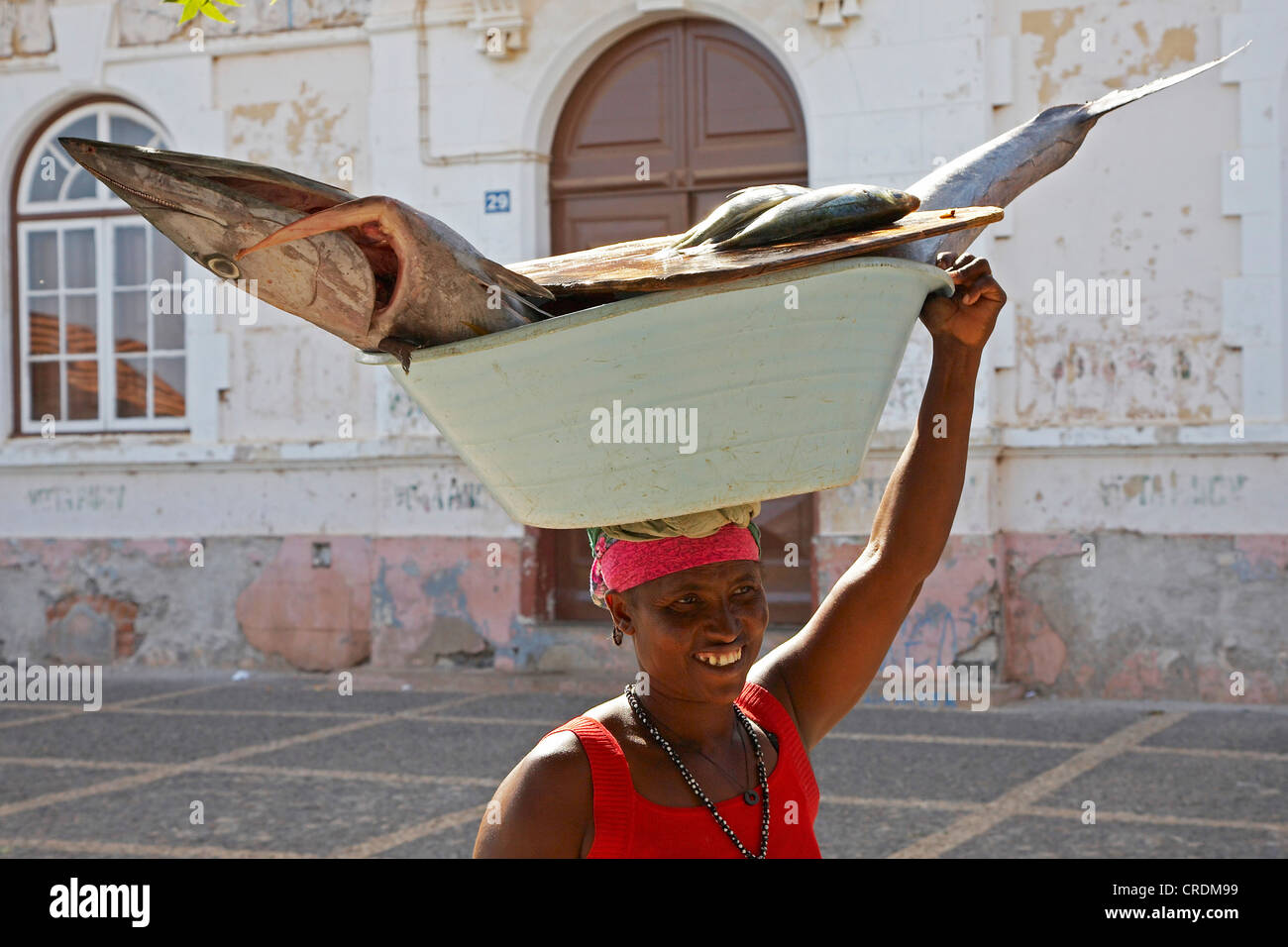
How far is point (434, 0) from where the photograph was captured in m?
9.58

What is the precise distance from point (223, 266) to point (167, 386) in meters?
9.77

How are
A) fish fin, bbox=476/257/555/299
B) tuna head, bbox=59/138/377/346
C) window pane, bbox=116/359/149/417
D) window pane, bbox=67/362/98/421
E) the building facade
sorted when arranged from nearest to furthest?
tuna head, bbox=59/138/377/346 < fish fin, bbox=476/257/555/299 < the building facade < window pane, bbox=116/359/149/417 < window pane, bbox=67/362/98/421

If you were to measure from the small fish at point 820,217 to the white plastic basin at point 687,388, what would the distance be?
0.05 meters

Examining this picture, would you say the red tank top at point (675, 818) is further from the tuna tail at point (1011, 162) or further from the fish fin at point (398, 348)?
the tuna tail at point (1011, 162)

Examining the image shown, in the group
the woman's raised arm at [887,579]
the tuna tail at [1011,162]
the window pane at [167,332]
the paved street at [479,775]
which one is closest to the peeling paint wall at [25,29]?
the window pane at [167,332]

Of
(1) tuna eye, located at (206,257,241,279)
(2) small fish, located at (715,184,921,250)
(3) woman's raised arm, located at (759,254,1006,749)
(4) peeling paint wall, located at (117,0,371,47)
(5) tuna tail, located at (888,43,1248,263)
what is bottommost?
(3) woman's raised arm, located at (759,254,1006,749)

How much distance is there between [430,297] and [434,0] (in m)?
8.79

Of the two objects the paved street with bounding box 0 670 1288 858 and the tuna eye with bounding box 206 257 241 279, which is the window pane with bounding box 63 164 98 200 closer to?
the paved street with bounding box 0 670 1288 858

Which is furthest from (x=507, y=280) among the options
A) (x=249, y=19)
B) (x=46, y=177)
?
(x=46, y=177)

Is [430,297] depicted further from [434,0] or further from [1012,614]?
[434,0]

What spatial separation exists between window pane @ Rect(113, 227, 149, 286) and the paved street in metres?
3.26

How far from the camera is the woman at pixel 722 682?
69.6 inches

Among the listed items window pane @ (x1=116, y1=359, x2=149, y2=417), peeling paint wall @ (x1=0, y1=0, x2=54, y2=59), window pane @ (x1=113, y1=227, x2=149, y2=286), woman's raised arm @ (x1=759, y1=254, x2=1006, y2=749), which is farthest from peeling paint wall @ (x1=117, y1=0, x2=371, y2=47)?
woman's raised arm @ (x1=759, y1=254, x2=1006, y2=749)

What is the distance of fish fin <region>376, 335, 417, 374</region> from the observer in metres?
1.45
